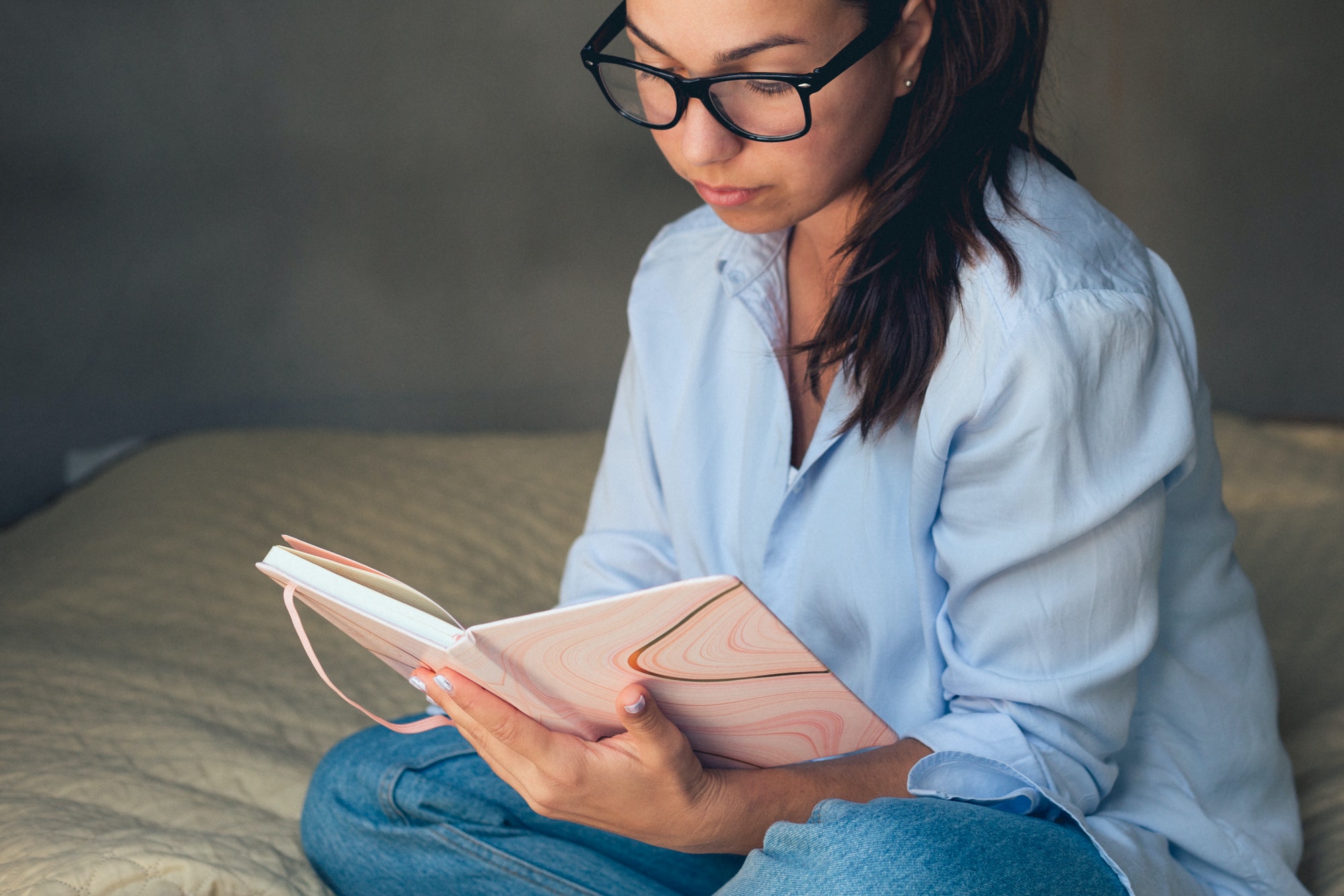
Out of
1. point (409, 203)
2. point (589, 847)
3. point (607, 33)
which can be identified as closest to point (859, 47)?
point (607, 33)

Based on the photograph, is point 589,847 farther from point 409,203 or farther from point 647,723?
point 409,203

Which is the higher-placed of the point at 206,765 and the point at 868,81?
the point at 868,81

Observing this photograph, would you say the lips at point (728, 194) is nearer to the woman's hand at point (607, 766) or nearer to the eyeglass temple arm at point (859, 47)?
the eyeglass temple arm at point (859, 47)

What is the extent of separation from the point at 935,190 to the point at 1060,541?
286 mm

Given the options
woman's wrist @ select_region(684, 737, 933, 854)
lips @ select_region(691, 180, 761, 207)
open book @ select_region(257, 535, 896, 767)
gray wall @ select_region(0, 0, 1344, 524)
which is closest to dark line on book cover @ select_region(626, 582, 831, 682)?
open book @ select_region(257, 535, 896, 767)

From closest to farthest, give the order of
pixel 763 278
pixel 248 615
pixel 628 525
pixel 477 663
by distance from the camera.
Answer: pixel 477 663
pixel 763 278
pixel 628 525
pixel 248 615

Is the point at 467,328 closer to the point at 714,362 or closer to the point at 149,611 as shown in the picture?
the point at 149,611

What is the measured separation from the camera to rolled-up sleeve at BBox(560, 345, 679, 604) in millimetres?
1145

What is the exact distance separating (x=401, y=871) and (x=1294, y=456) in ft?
5.93

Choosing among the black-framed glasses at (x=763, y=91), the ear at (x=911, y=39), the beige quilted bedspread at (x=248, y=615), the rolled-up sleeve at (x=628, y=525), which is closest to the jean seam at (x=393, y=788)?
the beige quilted bedspread at (x=248, y=615)

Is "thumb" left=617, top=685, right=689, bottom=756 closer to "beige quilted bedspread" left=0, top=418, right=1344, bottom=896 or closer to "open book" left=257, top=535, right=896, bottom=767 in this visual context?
"open book" left=257, top=535, right=896, bottom=767

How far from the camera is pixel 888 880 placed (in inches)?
27.2

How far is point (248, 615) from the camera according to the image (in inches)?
66.8

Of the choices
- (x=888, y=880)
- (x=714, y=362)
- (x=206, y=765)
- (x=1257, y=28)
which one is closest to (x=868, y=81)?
(x=714, y=362)
